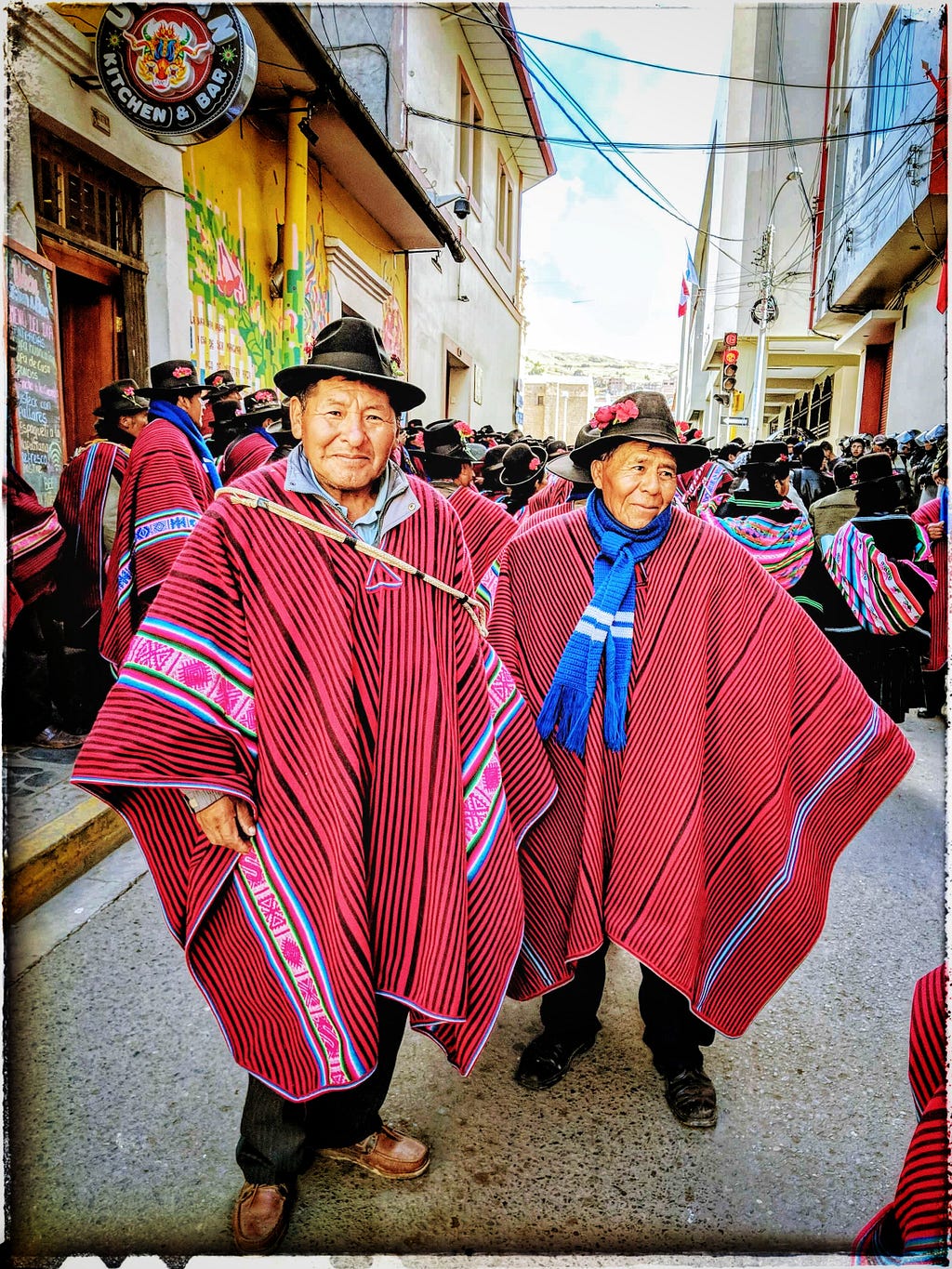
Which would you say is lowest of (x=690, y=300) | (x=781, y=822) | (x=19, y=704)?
(x=19, y=704)

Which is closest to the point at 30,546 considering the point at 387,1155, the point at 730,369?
the point at 387,1155

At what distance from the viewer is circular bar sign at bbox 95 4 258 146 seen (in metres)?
5.23

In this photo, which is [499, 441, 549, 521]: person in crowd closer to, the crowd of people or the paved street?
the crowd of people

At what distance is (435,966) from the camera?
2.13 metres

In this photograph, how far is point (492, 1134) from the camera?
2.49 meters

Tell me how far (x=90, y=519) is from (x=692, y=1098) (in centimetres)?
442

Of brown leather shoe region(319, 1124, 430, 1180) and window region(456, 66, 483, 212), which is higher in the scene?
window region(456, 66, 483, 212)

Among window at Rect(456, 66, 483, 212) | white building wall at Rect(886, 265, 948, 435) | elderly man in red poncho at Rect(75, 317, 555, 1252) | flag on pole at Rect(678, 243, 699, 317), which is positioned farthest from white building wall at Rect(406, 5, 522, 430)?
flag on pole at Rect(678, 243, 699, 317)

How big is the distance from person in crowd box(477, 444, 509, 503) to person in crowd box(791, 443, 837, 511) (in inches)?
121

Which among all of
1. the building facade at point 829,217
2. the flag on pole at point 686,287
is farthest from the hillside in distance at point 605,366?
the building facade at point 829,217

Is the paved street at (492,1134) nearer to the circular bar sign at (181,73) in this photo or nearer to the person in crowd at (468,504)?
the person in crowd at (468,504)

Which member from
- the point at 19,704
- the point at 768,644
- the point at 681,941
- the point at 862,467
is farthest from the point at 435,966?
the point at 862,467

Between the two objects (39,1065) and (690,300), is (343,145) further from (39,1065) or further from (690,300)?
(690,300)

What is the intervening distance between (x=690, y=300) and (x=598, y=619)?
56829 mm
